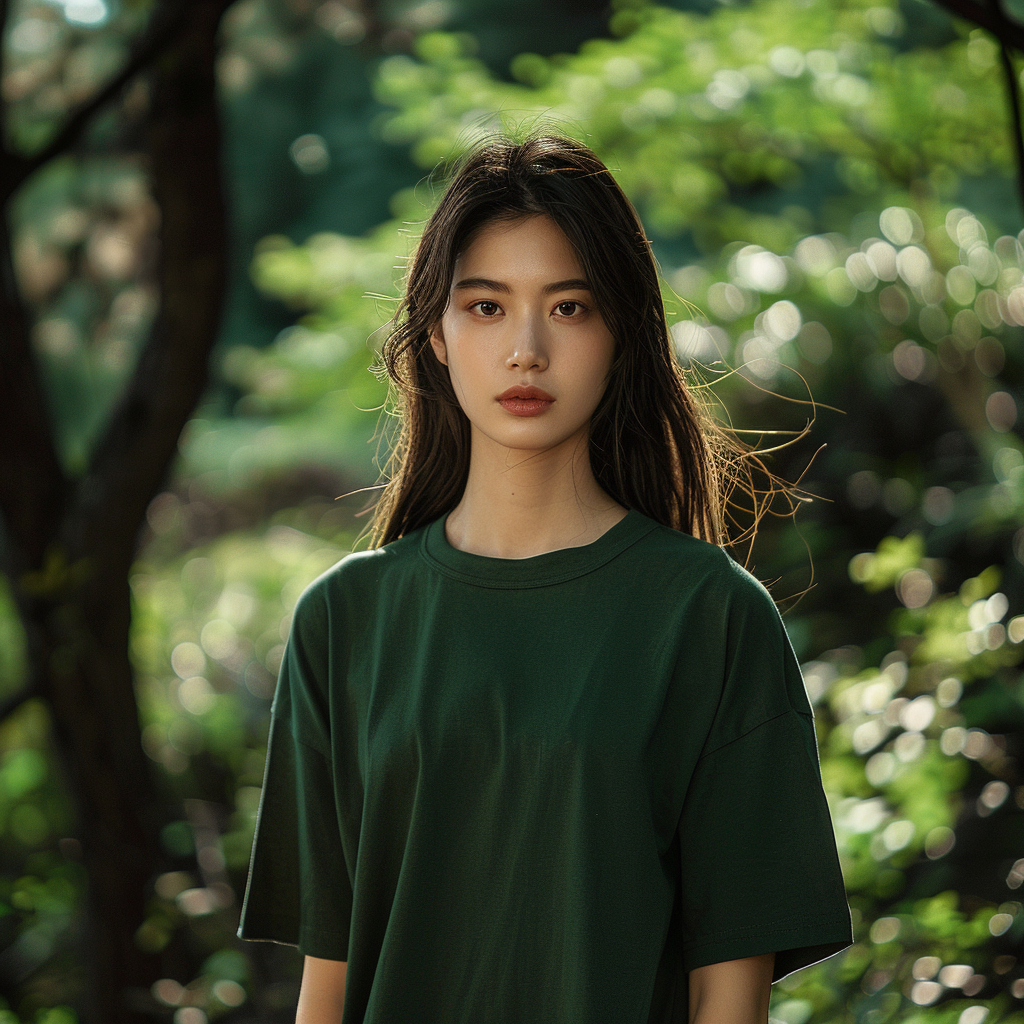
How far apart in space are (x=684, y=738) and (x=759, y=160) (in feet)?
10.4

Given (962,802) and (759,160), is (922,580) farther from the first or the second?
(759,160)

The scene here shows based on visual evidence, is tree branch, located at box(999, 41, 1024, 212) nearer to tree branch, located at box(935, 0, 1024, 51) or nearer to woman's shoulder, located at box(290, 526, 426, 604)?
tree branch, located at box(935, 0, 1024, 51)

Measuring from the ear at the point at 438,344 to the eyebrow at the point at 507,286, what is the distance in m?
0.10

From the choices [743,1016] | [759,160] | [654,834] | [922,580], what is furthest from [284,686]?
[759,160]

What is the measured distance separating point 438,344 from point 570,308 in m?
0.20

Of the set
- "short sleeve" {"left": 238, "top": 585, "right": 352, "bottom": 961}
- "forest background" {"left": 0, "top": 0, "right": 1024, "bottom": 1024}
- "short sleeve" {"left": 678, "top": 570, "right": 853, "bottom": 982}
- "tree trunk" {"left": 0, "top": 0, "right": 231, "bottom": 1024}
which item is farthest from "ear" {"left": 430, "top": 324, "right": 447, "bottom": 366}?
"tree trunk" {"left": 0, "top": 0, "right": 231, "bottom": 1024}

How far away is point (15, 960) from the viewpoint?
11.0 ft

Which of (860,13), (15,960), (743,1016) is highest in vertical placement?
(860,13)

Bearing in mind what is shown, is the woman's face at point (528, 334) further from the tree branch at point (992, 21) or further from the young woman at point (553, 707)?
the tree branch at point (992, 21)

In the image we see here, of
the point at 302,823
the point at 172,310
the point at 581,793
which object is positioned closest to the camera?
the point at 581,793

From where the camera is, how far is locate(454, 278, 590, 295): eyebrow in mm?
1239

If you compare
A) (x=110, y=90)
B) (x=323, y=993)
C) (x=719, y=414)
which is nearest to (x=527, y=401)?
(x=323, y=993)

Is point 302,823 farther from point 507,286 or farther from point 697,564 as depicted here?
point 507,286

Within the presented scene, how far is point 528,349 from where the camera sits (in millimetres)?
1222
